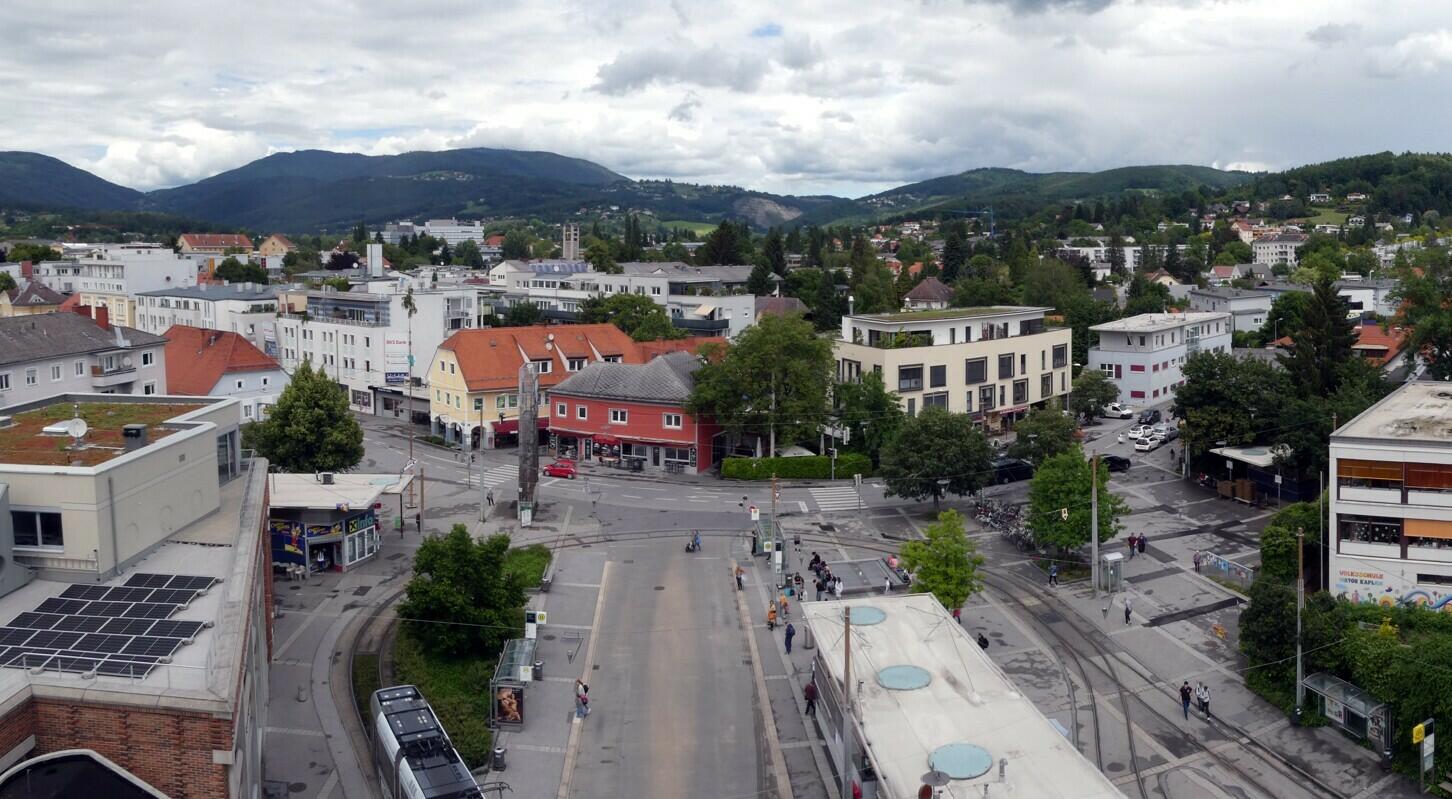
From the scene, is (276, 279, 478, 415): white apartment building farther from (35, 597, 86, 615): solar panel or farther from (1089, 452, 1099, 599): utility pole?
(35, 597, 86, 615): solar panel

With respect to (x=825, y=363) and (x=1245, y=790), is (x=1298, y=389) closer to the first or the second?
(x=825, y=363)

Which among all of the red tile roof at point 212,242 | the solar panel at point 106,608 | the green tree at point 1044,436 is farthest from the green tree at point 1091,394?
the red tile roof at point 212,242

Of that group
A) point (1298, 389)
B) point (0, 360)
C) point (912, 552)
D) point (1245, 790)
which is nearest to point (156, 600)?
point (912, 552)

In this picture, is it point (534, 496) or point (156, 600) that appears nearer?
point (156, 600)

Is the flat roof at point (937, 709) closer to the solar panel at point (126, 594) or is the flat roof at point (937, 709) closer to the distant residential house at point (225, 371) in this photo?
the solar panel at point (126, 594)

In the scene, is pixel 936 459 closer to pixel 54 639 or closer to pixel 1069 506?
pixel 1069 506

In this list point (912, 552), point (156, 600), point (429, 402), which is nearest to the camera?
point (156, 600)
